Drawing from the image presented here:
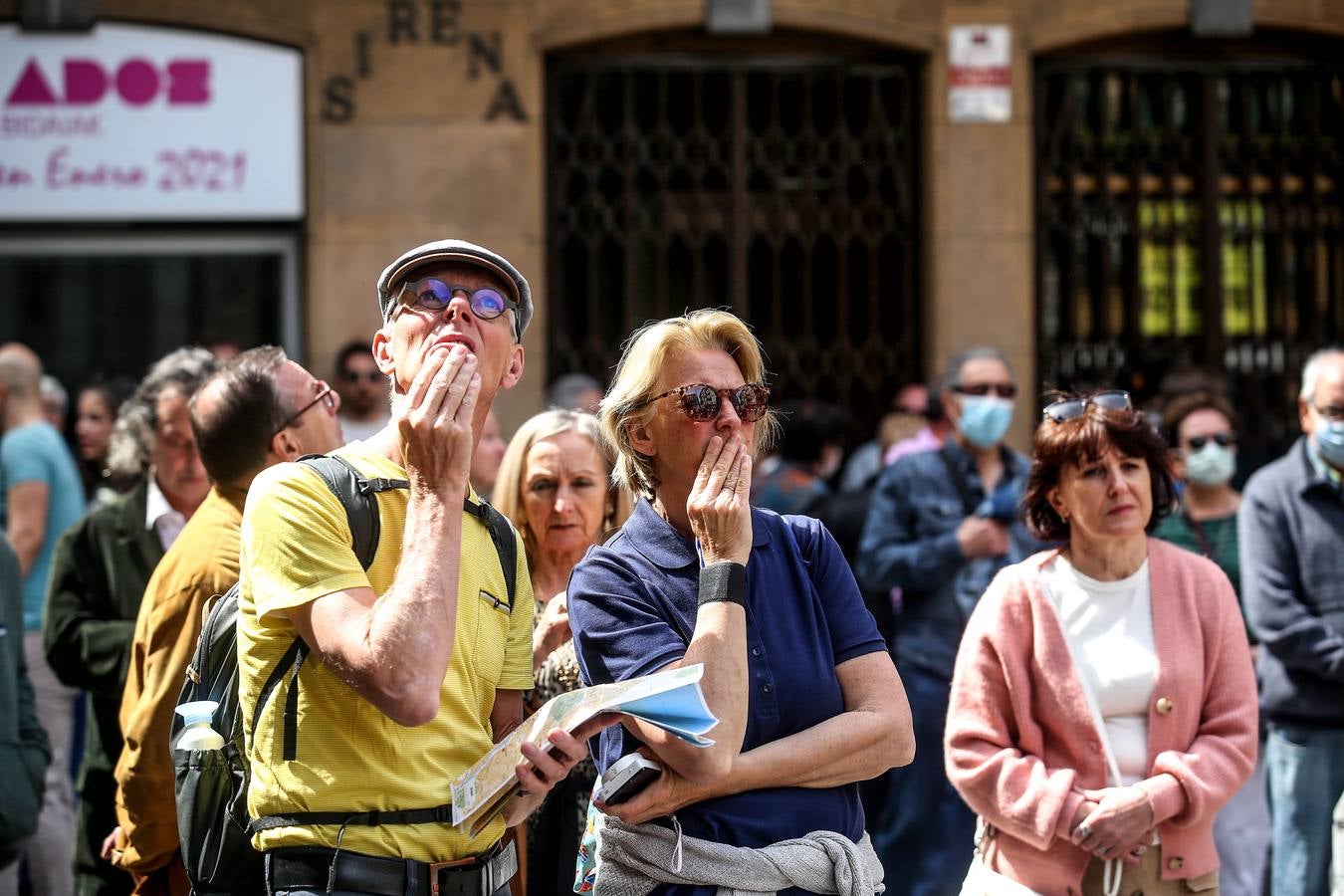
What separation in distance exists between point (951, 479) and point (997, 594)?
2403 mm

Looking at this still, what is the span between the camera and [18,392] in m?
8.38

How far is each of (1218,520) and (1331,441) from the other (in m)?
1.11

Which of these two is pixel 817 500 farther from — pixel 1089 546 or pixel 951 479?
pixel 1089 546

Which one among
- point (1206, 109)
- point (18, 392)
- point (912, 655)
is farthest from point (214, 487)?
point (1206, 109)

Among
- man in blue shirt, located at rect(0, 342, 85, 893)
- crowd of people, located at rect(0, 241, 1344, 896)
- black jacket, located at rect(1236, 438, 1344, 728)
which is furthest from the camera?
man in blue shirt, located at rect(0, 342, 85, 893)

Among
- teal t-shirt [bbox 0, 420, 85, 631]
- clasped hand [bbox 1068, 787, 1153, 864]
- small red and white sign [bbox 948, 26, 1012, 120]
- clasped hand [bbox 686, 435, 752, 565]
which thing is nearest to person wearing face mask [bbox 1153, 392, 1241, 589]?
clasped hand [bbox 1068, 787, 1153, 864]

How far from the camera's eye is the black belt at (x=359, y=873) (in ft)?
10.2

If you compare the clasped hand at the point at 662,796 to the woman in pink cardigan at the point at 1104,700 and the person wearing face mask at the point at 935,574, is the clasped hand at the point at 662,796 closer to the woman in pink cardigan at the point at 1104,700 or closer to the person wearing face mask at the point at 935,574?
the woman in pink cardigan at the point at 1104,700

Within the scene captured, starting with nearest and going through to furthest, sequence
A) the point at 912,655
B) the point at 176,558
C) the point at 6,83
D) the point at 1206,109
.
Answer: the point at 176,558 → the point at 912,655 → the point at 6,83 → the point at 1206,109

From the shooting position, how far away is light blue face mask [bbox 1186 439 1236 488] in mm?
7254

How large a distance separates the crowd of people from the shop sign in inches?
112

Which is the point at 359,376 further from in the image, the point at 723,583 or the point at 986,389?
the point at 723,583

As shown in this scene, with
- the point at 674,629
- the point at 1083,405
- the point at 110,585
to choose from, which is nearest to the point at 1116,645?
the point at 1083,405

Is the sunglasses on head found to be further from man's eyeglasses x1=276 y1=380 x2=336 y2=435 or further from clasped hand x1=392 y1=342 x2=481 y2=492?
clasped hand x1=392 y1=342 x2=481 y2=492
